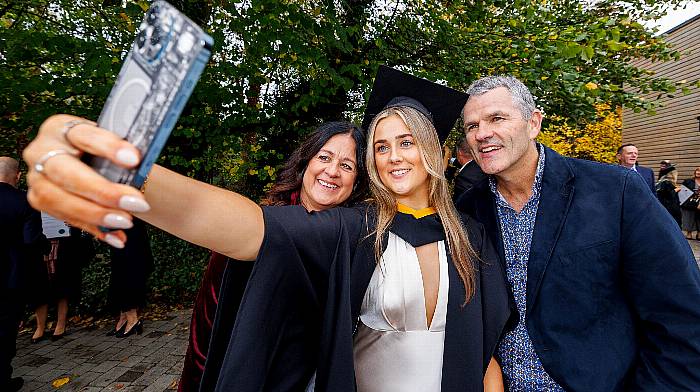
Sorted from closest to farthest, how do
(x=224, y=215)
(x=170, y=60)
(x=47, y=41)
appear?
(x=170, y=60), (x=224, y=215), (x=47, y=41)

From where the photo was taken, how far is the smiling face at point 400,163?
1.91 metres

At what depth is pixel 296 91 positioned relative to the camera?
7.20m

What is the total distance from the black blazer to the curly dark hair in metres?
3.27

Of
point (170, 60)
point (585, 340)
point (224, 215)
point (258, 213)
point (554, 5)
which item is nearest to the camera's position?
point (170, 60)

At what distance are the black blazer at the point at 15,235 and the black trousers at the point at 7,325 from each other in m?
0.10

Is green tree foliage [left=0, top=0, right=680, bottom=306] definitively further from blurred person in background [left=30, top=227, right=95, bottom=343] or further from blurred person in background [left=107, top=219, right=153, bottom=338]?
blurred person in background [left=30, top=227, right=95, bottom=343]

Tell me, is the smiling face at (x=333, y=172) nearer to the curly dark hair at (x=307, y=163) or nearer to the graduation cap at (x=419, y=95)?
the curly dark hair at (x=307, y=163)

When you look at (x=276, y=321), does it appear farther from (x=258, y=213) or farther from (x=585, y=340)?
(x=585, y=340)

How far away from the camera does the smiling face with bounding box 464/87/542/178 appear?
72.8 inches

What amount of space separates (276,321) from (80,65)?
196 inches

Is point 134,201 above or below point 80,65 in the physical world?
below

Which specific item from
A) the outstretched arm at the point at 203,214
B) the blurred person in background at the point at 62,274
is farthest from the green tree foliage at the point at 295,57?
the outstretched arm at the point at 203,214

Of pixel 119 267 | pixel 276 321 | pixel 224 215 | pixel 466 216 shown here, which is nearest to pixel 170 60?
pixel 224 215

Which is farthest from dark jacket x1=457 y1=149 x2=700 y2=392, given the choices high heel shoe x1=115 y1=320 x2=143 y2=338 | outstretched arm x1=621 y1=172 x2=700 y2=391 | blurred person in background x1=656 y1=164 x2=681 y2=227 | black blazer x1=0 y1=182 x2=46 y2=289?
blurred person in background x1=656 y1=164 x2=681 y2=227
